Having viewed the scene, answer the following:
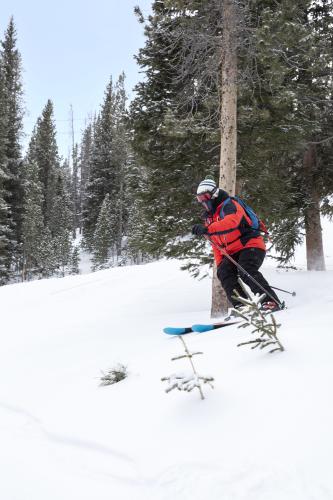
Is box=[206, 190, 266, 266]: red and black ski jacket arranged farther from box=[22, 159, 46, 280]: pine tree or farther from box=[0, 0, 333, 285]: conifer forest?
box=[22, 159, 46, 280]: pine tree

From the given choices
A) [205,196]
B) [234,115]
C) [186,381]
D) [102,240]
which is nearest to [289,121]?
[234,115]

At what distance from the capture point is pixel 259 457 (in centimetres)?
226

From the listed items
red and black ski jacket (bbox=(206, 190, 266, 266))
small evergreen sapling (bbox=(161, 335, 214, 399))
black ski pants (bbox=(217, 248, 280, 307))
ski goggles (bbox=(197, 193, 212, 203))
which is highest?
ski goggles (bbox=(197, 193, 212, 203))

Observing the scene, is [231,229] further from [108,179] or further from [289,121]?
[108,179]

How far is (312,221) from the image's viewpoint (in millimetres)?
11859

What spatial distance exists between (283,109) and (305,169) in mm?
3652

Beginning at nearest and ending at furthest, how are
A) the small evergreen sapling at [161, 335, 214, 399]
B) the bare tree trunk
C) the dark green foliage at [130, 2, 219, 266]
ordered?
the small evergreen sapling at [161, 335, 214, 399]
the dark green foliage at [130, 2, 219, 266]
the bare tree trunk

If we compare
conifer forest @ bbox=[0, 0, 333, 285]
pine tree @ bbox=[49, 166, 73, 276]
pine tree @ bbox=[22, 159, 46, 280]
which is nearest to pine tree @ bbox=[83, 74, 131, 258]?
pine tree @ bbox=[49, 166, 73, 276]

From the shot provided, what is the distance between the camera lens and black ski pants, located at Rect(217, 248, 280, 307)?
6.03 metres

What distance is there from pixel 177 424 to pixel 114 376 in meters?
1.45

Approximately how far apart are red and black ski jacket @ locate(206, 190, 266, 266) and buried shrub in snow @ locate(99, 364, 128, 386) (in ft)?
8.90

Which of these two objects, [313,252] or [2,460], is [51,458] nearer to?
[2,460]

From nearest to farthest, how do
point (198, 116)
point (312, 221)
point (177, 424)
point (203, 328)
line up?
point (177, 424), point (203, 328), point (198, 116), point (312, 221)

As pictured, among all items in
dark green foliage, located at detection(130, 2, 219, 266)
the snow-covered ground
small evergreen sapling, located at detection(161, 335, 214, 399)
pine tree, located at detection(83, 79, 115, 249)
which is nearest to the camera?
the snow-covered ground
